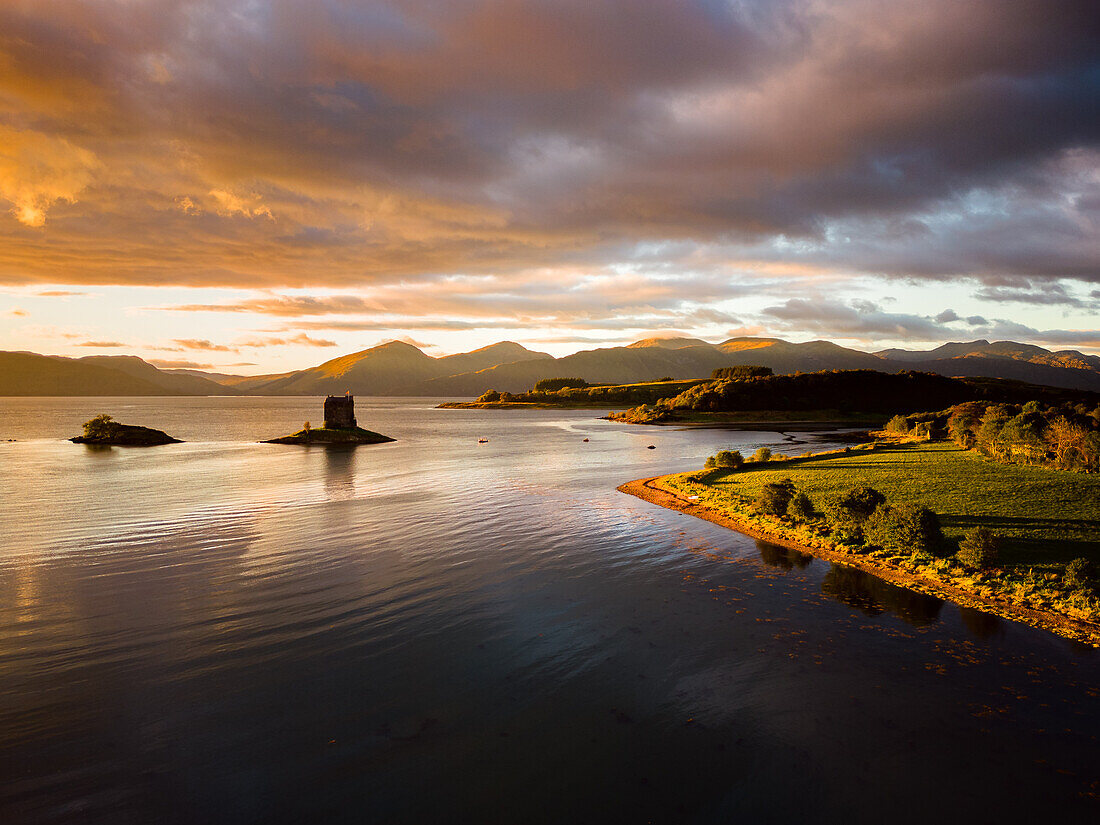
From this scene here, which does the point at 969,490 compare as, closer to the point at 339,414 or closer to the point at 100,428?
the point at 339,414

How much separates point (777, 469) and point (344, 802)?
44138 mm

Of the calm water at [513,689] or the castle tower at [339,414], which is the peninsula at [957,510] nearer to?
the calm water at [513,689]

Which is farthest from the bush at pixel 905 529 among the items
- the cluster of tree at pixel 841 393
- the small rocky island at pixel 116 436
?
the cluster of tree at pixel 841 393

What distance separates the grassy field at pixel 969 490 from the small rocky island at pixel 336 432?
215 ft

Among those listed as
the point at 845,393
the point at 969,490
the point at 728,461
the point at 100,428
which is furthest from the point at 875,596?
the point at 845,393

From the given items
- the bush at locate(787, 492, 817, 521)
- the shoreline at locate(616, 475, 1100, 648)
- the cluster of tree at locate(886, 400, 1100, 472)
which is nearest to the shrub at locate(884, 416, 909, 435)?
the cluster of tree at locate(886, 400, 1100, 472)

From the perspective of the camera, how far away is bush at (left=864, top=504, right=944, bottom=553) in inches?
926

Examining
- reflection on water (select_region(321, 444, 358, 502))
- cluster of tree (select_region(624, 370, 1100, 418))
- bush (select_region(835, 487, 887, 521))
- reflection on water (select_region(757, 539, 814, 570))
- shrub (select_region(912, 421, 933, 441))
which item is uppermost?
cluster of tree (select_region(624, 370, 1100, 418))

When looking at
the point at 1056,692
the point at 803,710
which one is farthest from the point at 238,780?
the point at 1056,692

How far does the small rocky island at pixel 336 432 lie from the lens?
91.1 m

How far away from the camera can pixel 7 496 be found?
41594mm

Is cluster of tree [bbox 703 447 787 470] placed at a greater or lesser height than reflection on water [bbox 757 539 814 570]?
greater

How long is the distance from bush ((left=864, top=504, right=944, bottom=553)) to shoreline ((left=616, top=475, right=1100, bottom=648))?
1645 millimetres

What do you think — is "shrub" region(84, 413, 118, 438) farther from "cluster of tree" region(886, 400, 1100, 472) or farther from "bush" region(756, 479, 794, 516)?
"cluster of tree" region(886, 400, 1100, 472)
